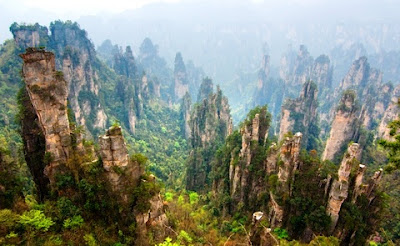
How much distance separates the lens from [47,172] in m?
17.9

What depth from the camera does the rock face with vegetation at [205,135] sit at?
45219mm

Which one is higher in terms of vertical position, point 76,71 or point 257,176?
point 76,71

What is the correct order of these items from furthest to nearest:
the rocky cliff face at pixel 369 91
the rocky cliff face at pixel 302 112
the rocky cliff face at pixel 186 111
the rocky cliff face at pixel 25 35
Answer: the rocky cliff face at pixel 186 111 → the rocky cliff face at pixel 369 91 → the rocky cliff face at pixel 302 112 → the rocky cliff face at pixel 25 35

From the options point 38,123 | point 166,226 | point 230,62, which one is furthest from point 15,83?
point 230,62

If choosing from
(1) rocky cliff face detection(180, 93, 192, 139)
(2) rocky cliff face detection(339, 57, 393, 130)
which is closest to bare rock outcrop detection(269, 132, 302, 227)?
(2) rocky cliff face detection(339, 57, 393, 130)

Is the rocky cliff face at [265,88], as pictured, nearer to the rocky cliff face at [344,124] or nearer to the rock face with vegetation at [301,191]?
the rocky cliff face at [344,124]

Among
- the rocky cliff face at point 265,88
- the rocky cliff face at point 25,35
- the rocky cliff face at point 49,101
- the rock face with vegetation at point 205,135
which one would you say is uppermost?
the rocky cliff face at point 25,35

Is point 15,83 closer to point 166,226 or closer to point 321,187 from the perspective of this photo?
point 166,226

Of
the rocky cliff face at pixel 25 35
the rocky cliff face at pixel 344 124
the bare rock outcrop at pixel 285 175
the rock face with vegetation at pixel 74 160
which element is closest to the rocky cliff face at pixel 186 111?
the rocky cliff face at pixel 25 35

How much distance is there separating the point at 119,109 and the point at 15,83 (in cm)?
2248

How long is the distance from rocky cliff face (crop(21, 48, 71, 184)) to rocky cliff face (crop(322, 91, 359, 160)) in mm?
41724

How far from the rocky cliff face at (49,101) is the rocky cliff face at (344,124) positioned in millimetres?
41724

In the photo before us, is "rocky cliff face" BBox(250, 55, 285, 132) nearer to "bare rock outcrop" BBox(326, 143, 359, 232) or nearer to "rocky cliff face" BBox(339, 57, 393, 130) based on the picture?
"rocky cliff face" BBox(339, 57, 393, 130)

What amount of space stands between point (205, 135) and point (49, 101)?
1429 inches
